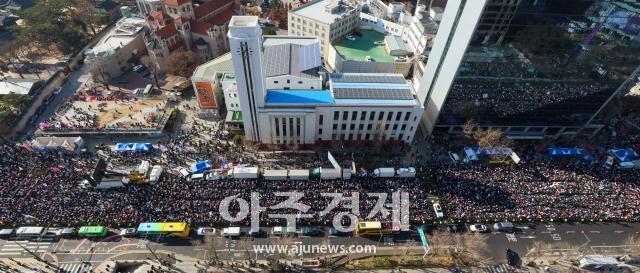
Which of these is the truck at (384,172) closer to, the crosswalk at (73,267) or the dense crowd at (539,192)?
the dense crowd at (539,192)

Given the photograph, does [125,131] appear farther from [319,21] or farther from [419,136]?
[419,136]

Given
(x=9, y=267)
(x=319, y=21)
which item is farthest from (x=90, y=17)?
(x=9, y=267)

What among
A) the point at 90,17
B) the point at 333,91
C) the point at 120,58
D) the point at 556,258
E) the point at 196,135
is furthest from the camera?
the point at 90,17

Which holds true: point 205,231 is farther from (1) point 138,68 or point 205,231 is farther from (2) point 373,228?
(1) point 138,68

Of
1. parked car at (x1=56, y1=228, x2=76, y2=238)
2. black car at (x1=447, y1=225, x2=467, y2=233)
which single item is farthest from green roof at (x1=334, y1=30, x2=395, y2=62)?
parked car at (x1=56, y1=228, x2=76, y2=238)

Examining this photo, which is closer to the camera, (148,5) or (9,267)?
(9,267)

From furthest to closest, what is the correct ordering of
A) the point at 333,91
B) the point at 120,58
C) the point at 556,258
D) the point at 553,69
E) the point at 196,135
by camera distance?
the point at 120,58, the point at 196,135, the point at 333,91, the point at 553,69, the point at 556,258

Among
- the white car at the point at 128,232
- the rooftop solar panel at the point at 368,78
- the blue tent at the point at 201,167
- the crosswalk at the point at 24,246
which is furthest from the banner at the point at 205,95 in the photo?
the crosswalk at the point at 24,246

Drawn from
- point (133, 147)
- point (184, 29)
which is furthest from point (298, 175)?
point (184, 29)
